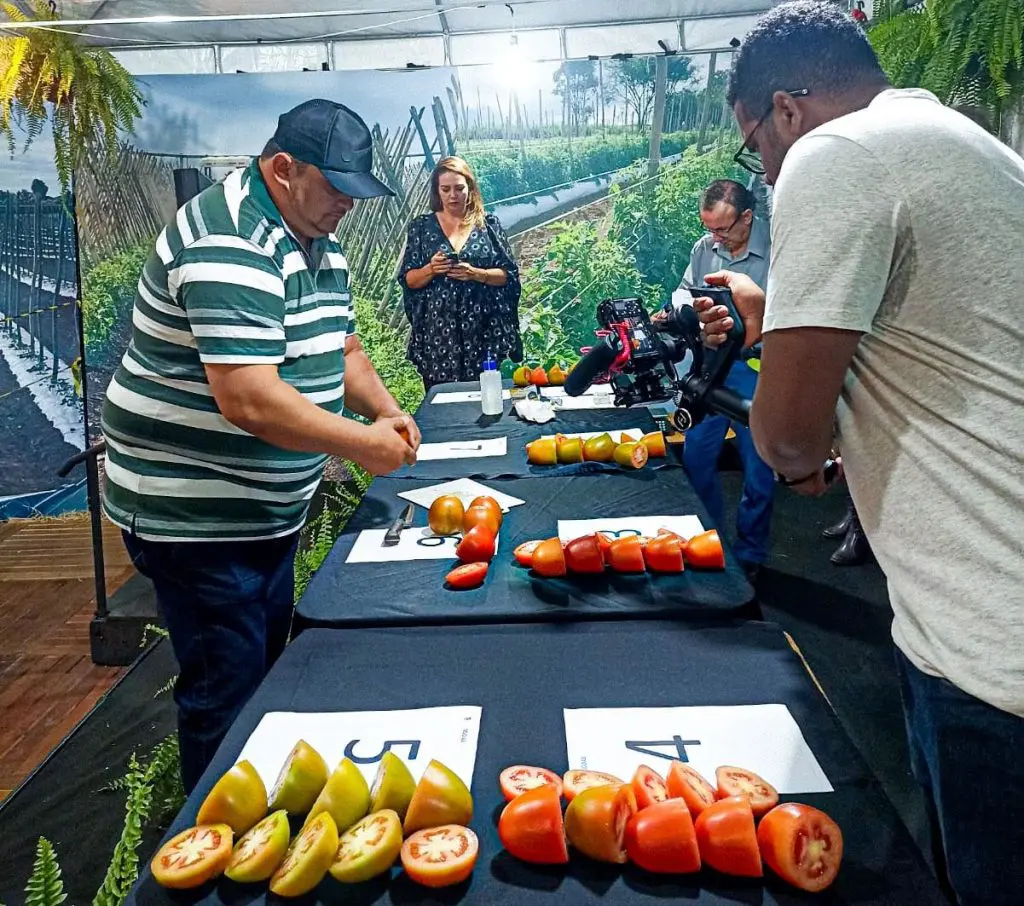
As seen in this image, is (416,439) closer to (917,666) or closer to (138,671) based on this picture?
(917,666)

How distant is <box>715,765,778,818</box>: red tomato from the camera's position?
86 cm

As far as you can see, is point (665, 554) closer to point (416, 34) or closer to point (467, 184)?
point (467, 184)

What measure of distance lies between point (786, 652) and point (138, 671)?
246 cm

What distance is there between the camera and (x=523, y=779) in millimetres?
924

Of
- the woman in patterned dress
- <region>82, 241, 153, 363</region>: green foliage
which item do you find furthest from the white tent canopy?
the woman in patterned dress

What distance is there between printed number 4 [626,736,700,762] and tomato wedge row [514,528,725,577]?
19.1 inches

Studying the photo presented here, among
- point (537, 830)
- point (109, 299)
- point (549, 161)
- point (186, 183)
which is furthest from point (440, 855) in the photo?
point (109, 299)

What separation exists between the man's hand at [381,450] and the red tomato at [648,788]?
2.78 ft

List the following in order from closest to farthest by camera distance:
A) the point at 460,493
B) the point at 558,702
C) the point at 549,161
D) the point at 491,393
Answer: the point at 558,702, the point at 460,493, the point at 491,393, the point at 549,161

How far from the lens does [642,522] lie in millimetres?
1752

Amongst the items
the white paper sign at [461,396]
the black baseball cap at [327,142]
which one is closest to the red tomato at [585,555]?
the black baseball cap at [327,142]

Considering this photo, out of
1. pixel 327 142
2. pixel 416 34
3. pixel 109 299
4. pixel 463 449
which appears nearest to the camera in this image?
pixel 327 142

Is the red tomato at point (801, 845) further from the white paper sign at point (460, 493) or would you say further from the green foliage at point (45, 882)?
the white paper sign at point (460, 493)

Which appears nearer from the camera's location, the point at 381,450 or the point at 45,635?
the point at 381,450
